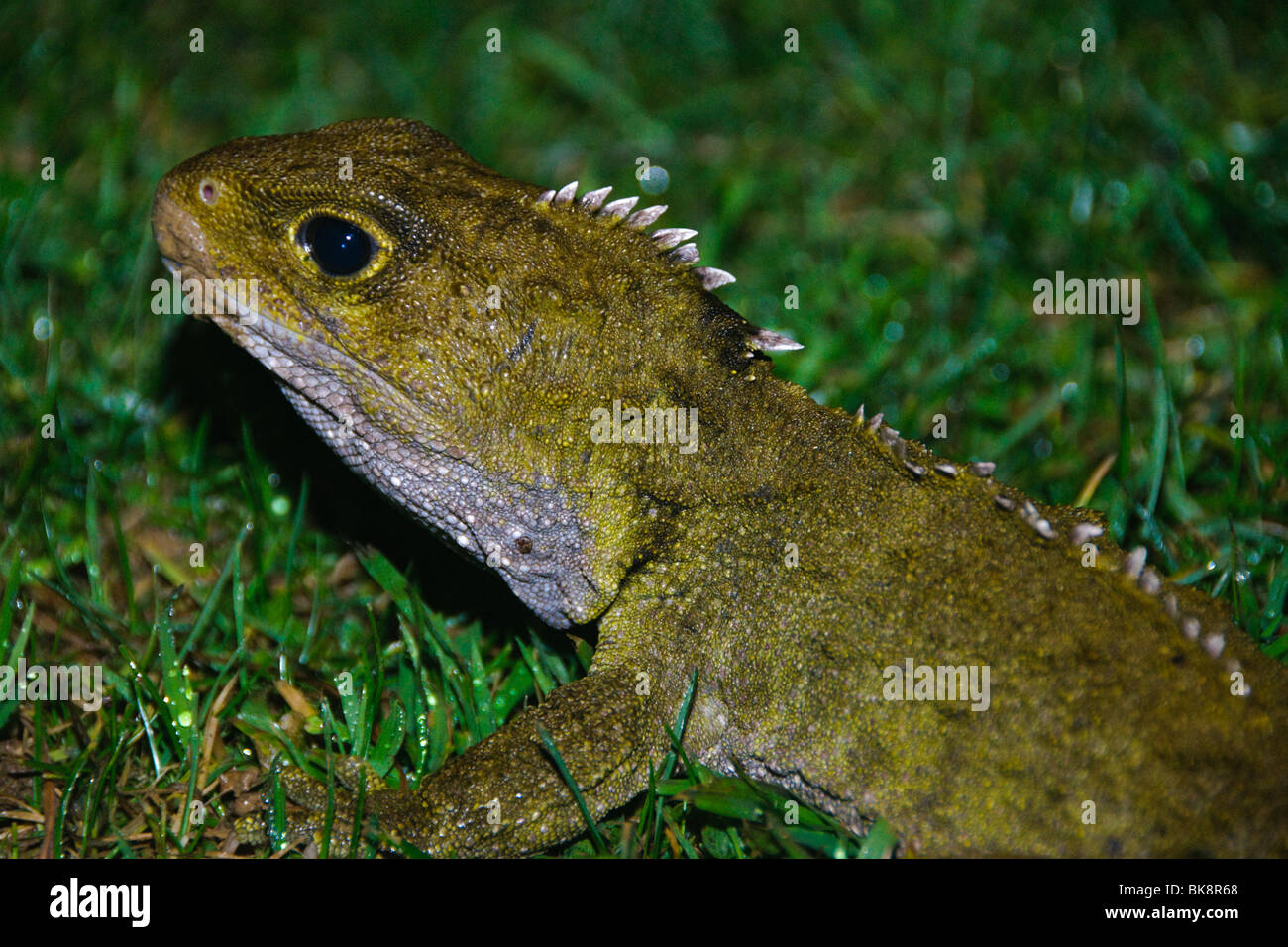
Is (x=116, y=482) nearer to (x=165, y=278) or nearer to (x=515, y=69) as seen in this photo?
(x=165, y=278)

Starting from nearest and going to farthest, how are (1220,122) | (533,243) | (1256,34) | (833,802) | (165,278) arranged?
(833,802)
(533,243)
(165,278)
(1220,122)
(1256,34)

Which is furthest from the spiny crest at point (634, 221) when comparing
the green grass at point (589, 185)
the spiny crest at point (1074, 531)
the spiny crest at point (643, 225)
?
the green grass at point (589, 185)

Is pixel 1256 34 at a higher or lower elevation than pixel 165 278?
higher

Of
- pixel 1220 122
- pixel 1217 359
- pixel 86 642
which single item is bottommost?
pixel 86 642

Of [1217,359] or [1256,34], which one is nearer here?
[1217,359]

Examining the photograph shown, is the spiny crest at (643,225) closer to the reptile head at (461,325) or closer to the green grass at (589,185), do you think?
the reptile head at (461,325)

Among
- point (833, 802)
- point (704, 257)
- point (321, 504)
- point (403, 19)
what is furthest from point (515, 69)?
point (833, 802)

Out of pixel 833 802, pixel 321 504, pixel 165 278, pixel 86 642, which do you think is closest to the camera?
pixel 833 802

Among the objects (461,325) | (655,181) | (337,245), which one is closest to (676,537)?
(461,325)
